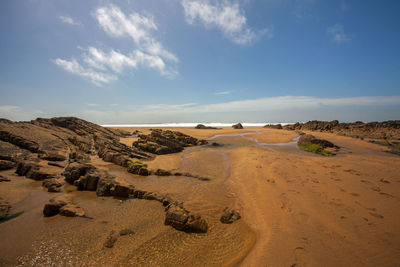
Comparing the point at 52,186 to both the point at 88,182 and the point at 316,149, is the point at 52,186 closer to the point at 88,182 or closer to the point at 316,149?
the point at 88,182

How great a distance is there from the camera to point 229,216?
6625 millimetres

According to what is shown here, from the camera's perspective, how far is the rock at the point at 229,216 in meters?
6.45

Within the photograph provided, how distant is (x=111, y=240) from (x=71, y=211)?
285 cm

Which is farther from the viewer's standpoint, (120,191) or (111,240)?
(120,191)

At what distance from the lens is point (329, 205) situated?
6852mm

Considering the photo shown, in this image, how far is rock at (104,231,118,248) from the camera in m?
5.15

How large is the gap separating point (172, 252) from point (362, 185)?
10.5m

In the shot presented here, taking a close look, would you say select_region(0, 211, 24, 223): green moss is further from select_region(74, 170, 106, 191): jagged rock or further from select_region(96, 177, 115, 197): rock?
select_region(96, 177, 115, 197): rock

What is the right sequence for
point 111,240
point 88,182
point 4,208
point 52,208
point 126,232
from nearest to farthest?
point 111,240, point 126,232, point 52,208, point 4,208, point 88,182

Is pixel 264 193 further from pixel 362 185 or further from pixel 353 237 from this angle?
pixel 362 185

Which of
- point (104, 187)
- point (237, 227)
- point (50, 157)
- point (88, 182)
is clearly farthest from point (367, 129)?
point (50, 157)

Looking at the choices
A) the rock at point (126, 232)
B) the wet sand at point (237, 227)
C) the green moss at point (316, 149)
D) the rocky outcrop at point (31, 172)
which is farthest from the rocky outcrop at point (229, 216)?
the green moss at point (316, 149)

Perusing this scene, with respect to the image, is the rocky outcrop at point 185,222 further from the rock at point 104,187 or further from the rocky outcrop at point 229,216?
the rock at point 104,187

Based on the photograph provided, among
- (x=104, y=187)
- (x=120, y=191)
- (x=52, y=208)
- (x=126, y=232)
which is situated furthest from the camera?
(x=104, y=187)
